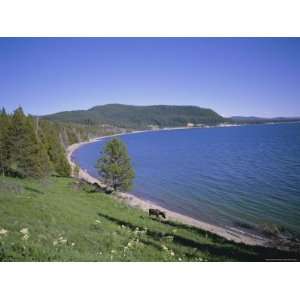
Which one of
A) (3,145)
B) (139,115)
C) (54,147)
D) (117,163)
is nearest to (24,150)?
(3,145)

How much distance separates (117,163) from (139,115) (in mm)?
1879

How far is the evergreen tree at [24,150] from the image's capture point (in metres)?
7.22

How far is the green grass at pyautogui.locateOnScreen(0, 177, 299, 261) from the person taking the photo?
5227 mm

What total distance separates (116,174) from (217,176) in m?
8.99

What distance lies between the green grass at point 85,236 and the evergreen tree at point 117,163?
1.15 metres

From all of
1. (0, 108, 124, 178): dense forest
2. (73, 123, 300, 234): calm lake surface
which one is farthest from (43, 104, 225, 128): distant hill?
(73, 123, 300, 234): calm lake surface

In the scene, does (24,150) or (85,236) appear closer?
(85,236)

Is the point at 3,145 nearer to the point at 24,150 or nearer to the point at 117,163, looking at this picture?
the point at 24,150

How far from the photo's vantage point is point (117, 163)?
7.36 meters
